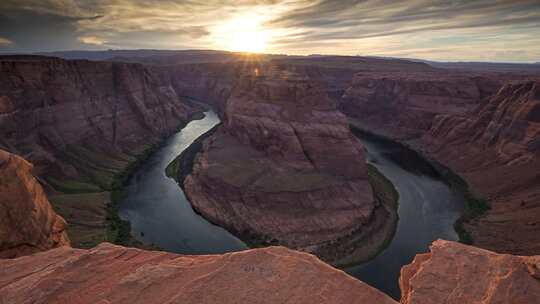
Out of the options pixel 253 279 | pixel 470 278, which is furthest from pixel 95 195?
pixel 470 278

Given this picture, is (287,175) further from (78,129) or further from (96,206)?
(78,129)

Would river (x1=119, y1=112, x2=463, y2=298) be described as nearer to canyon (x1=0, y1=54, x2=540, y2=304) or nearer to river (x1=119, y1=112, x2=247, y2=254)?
river (x1=119, y1=112, x2=247, y2=254)

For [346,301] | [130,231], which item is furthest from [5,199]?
[130,231]

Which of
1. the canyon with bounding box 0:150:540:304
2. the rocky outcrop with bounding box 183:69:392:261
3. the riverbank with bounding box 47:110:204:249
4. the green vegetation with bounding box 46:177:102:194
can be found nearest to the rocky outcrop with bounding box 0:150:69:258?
the canyon with bounding box 0:150:540:304

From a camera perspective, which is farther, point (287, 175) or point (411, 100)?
point (411, 100)

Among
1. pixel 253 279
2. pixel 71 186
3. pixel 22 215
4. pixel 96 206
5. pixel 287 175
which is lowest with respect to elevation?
pixel 96 206

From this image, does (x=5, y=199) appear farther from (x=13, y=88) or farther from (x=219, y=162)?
(x=13, y=88)
